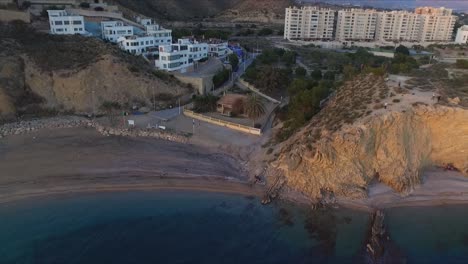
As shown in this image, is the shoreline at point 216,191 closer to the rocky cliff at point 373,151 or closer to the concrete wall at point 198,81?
the rocky cliff at point 373,151

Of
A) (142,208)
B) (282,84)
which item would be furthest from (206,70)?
(142,208)

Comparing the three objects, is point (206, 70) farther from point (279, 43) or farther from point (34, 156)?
point (279, 43)

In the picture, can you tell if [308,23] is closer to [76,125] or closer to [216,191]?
[76,125]

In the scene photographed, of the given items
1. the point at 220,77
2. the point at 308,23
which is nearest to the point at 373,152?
the point at 220,77

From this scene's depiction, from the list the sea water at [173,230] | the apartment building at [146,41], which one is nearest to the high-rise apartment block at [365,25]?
the apartment building at [146,41]

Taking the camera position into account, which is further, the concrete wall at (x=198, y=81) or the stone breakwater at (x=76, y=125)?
the concrete wall at (x=198, y=81)

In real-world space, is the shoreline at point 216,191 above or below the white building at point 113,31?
below
